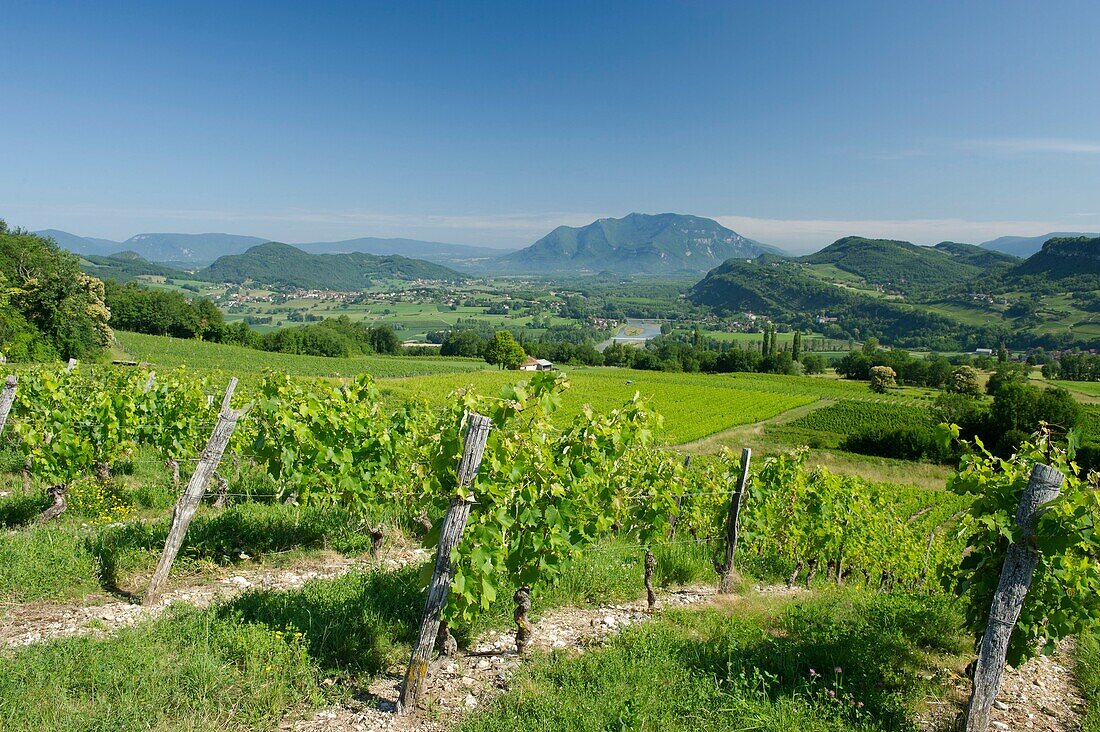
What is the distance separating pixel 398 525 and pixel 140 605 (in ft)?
10.7

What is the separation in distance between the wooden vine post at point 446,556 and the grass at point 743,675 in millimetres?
538

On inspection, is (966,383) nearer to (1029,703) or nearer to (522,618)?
(1029,703)

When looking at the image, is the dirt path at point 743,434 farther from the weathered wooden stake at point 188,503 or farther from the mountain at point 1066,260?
the mountain at point 1066,260

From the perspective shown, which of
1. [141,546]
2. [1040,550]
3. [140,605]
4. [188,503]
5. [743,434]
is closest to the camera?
[1040,550]

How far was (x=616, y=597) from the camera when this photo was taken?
6566 mm

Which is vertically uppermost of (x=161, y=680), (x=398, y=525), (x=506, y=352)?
(x=161, y=680)

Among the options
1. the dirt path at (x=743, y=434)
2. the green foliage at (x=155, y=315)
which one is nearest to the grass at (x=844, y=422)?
the dirt path at (x=743, y=434)

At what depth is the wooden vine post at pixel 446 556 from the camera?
420cm

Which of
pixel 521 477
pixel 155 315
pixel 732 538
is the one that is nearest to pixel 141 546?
pixel 521 477

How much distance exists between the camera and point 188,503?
19.0 feet

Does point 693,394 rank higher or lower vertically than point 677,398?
lower

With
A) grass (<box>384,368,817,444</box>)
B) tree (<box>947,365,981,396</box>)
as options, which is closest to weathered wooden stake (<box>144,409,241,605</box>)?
grass (<box>384,368,817,444</box>)

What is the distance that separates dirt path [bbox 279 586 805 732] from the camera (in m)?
4.04

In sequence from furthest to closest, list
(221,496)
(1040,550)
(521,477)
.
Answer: (221,496) < (521,477) < (1040,550)
